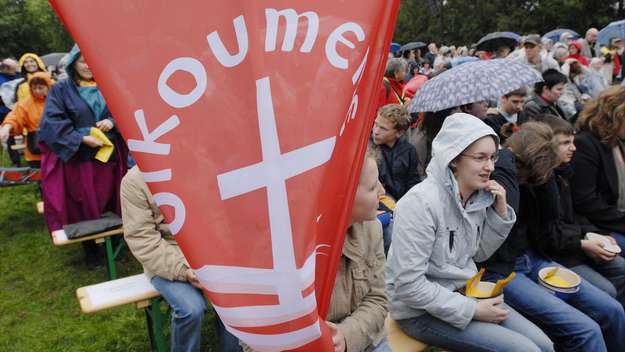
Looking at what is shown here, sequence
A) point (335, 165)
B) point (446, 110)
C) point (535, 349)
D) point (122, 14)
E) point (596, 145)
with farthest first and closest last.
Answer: point (446, 110) < point (596, 145) < point (535, 349) < point (335, 165) < point (122, 14)

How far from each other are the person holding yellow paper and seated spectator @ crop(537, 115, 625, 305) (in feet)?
12.8

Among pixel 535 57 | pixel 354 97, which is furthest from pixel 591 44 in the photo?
pixel 354 97

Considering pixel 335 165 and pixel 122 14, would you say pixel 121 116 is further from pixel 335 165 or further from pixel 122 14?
pixel 335 165

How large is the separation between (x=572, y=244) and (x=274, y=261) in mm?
3171

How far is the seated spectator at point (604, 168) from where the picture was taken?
3686mm

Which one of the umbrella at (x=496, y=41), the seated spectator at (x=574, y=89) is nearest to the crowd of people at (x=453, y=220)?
the seated spectator at (x=574, y=89)

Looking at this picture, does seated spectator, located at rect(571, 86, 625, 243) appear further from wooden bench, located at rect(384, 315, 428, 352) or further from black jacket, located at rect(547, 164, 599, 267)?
wooden bench, located at rect(384, 315, 428, 352)

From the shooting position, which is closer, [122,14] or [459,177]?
[122,14]

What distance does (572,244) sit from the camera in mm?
3303

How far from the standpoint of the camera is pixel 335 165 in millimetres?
863

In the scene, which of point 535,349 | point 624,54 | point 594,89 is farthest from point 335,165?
→ point 624,54

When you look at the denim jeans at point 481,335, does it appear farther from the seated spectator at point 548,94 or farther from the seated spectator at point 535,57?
the seated spectator at point 535,57

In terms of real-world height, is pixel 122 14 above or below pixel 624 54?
above

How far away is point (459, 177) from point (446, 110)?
157cm
